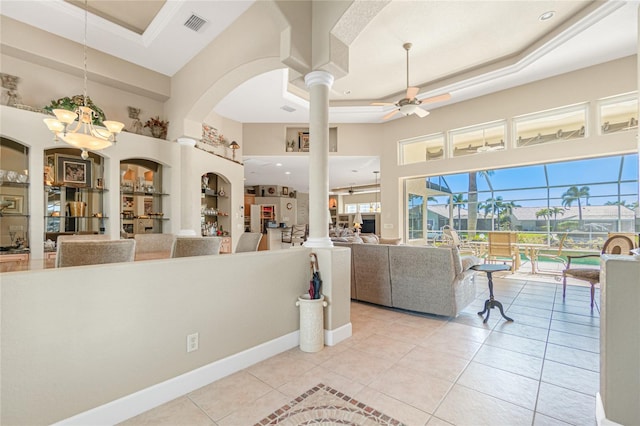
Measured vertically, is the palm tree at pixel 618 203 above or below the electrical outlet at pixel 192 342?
above

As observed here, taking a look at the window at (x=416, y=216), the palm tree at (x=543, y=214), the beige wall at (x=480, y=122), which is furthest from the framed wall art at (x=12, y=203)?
the palm tree at (x=543, y=214)

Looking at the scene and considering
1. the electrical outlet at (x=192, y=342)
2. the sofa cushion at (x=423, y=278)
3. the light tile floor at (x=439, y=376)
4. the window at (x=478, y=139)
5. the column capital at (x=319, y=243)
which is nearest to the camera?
the light tile floor at (x=439, y=376)

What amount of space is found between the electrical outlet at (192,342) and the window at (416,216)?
20.7 ft

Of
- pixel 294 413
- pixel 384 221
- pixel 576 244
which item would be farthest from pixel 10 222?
pixel 576 244

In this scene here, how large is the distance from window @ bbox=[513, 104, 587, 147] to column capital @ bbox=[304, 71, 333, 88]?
15.0ft

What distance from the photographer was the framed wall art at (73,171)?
395 centimetres

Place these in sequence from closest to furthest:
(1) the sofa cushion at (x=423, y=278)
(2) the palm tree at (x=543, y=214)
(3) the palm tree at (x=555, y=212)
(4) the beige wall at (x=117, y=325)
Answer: (4) the beige wall at (x=117, y=325) → (1) the sofa cushion at (x=423, y=278) → (3) the palm tree at (x=555, y=212) → (2) the palm tree at (x=543, y=214)

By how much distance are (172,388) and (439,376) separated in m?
1.90

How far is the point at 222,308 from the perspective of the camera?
2127 mm

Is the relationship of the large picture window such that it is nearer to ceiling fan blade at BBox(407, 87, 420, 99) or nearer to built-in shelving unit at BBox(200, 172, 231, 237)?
ceiling fan blade at BBox(407, 87, 420, 99)

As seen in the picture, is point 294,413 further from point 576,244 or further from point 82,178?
point 576,244

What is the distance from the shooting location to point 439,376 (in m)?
2.14

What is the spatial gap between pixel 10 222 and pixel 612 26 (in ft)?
26.7

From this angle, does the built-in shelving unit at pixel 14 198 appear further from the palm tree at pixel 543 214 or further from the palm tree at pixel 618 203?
the palm tree at pixel 618 203
